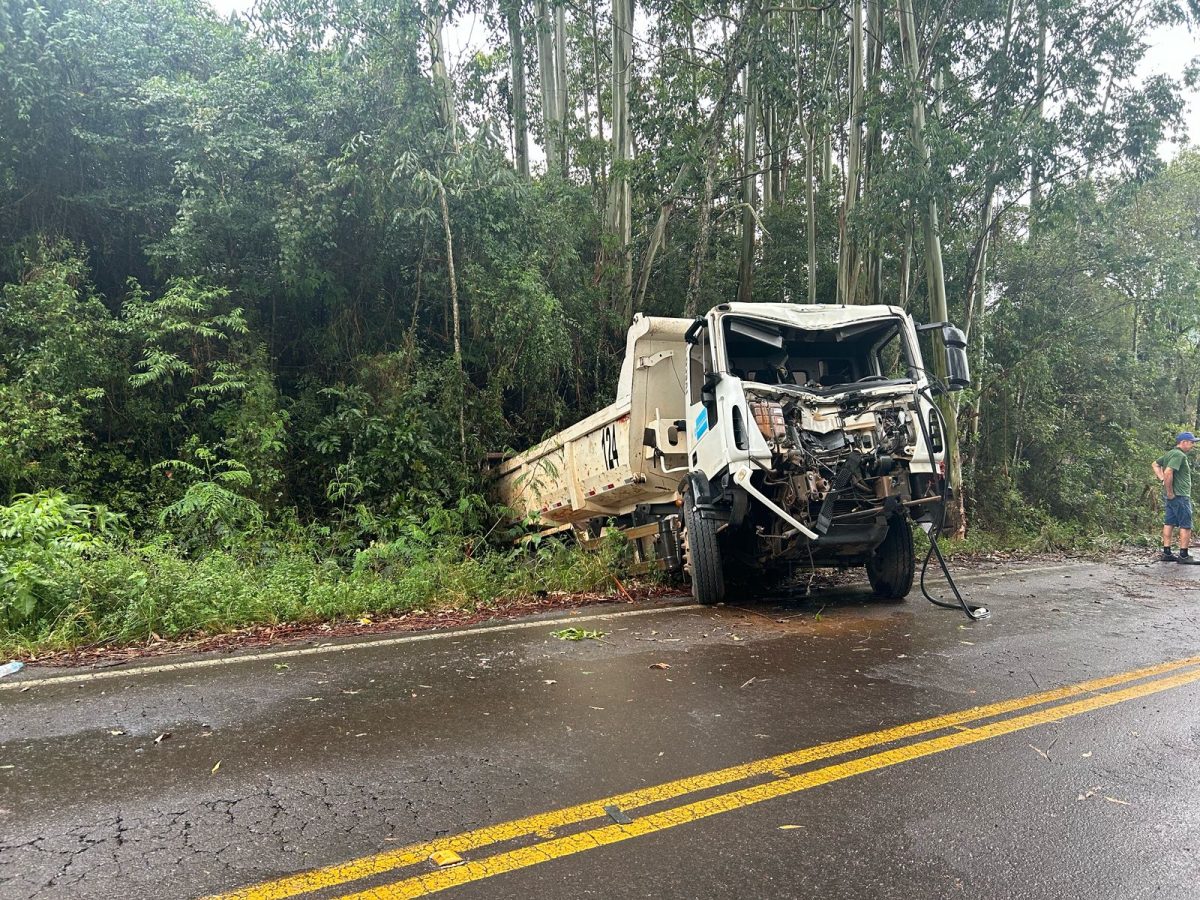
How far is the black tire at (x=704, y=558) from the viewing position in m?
6.82

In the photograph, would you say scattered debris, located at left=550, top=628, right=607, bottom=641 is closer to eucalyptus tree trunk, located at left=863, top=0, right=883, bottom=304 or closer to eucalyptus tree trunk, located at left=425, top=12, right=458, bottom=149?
eucalyptus tree trunk, located at left=425, top=12, right=458, bottom=149

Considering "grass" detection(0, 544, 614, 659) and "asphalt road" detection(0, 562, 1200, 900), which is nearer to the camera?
"asphalt road" detection(0, 562, 1200, 900)

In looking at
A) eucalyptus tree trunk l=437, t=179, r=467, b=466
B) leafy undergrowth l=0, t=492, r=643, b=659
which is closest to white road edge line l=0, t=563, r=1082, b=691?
leafy undergrowth l=0, t=492, r=643, b=659

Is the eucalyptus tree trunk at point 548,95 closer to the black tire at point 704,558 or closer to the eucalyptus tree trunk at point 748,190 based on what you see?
the eucalyptus tree trunk at point 748,190

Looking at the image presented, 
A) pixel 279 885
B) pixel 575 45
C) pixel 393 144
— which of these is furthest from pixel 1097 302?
pixel 279 885

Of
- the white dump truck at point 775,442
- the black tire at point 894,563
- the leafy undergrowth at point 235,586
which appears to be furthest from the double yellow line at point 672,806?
the leafy undergrowth at point 235,586

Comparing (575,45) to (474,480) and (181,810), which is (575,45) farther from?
(181,810)

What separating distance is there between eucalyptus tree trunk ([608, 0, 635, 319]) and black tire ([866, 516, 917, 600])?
821 centimetres

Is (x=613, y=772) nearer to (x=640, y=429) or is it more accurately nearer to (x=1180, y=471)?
(x=640, y=429)

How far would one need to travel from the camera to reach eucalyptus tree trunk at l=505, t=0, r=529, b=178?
16.2 m

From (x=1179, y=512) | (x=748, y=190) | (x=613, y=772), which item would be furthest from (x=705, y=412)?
(x=748, y=190)

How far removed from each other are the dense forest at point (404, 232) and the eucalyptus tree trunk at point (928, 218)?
0.06m

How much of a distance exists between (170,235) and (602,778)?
459 inches

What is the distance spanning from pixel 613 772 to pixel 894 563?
4895 mm
